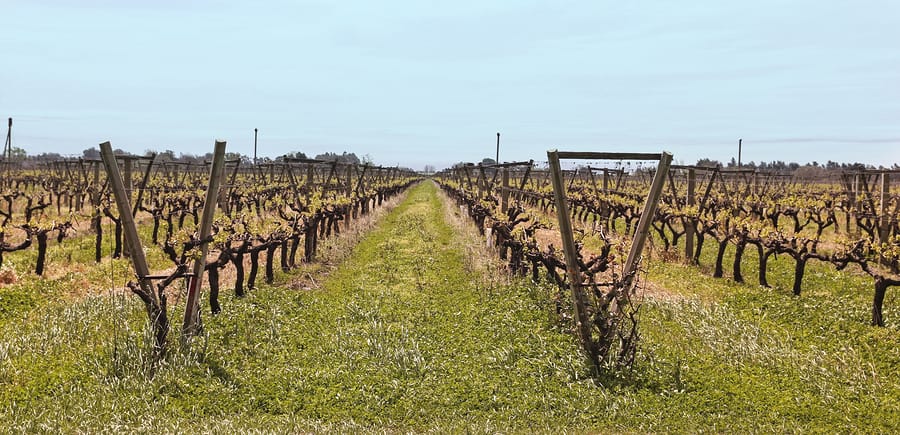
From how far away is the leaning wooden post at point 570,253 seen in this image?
6.86m

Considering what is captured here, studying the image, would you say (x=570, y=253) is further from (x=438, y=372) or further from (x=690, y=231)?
(x=690, y=231)

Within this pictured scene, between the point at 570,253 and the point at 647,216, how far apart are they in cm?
111

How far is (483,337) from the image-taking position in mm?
8047

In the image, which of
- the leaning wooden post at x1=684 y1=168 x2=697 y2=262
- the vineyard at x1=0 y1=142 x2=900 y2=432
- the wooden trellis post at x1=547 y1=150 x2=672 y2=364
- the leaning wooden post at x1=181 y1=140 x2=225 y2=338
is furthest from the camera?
the leaning wooden post at x1=684 y1=168 x2=697 y2=262

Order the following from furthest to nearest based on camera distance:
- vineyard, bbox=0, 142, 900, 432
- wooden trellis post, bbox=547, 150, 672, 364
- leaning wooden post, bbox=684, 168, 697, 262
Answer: leaning wooden post, bbox=684, 168, 697, 262 → wooden trellis post, bbox=547, 150, 672, 364 → vineyard, bbox=0, 142, 900, 432

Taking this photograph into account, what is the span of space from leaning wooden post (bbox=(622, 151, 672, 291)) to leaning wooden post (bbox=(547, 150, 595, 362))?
0.63 meters

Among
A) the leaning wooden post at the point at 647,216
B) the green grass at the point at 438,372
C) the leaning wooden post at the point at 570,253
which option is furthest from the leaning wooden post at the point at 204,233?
the leaning wooden post at the point at 647,216

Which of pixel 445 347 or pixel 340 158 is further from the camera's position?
pixel 340 158

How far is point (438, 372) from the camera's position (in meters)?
6.77

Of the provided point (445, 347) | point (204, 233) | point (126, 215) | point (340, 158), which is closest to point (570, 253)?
point (445, 347)

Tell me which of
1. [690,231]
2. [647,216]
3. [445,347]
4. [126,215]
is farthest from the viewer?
[690,231]

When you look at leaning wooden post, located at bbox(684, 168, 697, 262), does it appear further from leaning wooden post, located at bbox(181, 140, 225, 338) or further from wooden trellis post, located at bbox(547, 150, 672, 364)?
leaning wooden post, located at bbox(181, 140, 225, 338)

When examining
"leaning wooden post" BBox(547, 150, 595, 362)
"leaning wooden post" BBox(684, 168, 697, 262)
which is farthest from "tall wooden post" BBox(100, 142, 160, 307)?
"leaning wooden post" BBox(684, 168, 697, 262)

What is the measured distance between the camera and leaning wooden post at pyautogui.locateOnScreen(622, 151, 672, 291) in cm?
678
